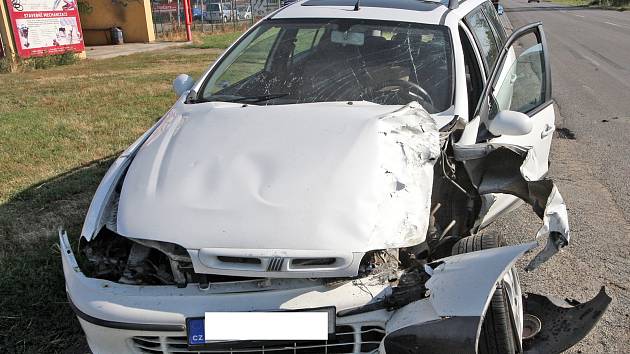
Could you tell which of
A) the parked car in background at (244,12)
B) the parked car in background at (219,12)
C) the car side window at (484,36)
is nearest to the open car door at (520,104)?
the car side window at (484,36)

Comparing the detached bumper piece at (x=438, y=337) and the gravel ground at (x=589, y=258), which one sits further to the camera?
the gravel ground at (x=589, y=258)

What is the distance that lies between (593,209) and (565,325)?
226 cm

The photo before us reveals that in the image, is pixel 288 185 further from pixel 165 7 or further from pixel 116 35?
pixel 165 7

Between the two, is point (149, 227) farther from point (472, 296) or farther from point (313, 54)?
point (313, 54)

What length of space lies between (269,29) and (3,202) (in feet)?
9.18

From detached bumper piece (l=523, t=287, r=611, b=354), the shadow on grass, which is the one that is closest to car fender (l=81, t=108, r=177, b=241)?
the shadow on grass

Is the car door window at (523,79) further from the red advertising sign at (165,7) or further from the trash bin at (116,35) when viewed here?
the red advertising sign at (165,7)

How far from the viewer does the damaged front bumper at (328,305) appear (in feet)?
6.33

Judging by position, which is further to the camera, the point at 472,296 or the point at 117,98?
the point at 117,98

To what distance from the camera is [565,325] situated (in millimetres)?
2506

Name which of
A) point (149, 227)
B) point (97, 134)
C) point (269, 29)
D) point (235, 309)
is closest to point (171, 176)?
point (149, 227)

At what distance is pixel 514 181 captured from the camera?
279 centimetres

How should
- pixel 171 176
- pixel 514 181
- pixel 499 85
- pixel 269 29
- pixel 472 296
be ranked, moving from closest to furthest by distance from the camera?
pixel 472 296, pixel 171 176, pixel 514 181, pixel 499 85, pixel 269 29

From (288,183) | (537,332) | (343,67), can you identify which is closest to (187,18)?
(343,67)
